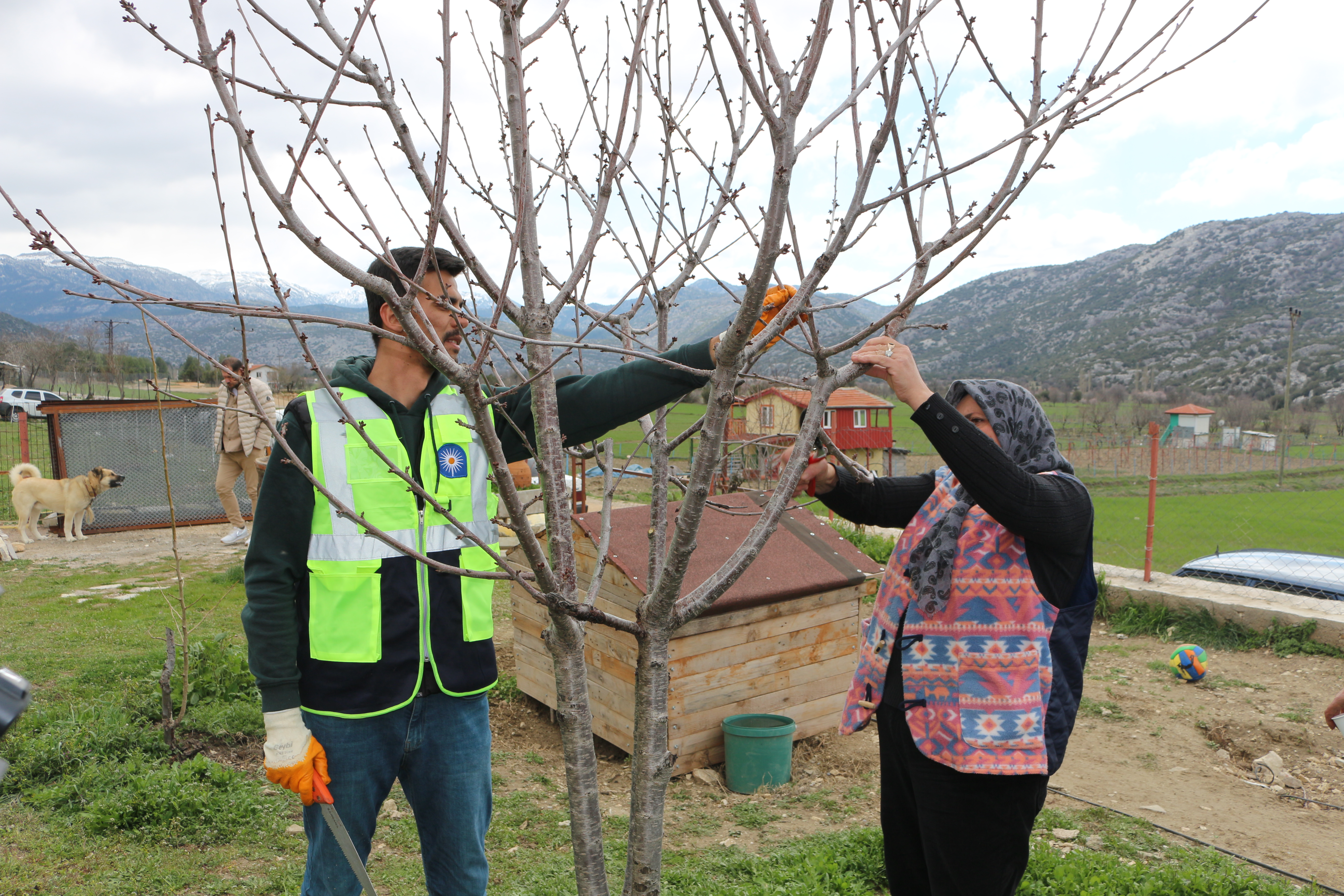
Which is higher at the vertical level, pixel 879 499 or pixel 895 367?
pixel 895 367

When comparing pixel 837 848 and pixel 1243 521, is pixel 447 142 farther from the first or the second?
pixel 1243 521

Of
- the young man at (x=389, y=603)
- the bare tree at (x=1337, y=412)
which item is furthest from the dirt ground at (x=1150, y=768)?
the bare tree at (x=1337, y=412)

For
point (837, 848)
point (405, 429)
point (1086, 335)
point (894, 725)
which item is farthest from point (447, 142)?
point (1086, 335)

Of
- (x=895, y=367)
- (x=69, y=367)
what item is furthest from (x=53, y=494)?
(x=69, y=367)

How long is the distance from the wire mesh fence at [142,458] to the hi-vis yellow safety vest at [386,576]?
33.6 feet

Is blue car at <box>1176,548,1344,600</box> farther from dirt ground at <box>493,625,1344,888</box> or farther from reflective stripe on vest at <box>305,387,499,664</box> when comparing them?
reflective stripe on vest at <box>305,387,499,664</box>

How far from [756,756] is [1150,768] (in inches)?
93.5

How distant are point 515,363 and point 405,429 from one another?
33 cm

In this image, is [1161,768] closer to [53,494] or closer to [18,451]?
[53,494]

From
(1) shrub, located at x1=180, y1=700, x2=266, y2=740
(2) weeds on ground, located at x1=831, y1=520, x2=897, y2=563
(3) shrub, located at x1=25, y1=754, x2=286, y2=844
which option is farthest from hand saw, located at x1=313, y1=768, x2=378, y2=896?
(2) weeds on ground, located at x1=831, y1=520, x2=897, y2=563

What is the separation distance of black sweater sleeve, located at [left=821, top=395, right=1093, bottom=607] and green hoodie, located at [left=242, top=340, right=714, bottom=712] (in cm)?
59

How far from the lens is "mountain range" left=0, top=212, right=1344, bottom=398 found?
72438 millimetres

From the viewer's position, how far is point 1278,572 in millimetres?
7879

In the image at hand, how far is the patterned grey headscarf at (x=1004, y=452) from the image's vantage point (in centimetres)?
207
